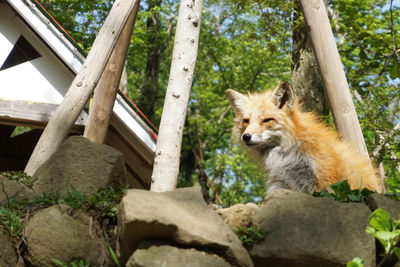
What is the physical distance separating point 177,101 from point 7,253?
7.27ft

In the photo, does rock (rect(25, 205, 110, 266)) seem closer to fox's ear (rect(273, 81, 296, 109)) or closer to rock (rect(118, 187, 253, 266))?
rock (rect(118, 187, 253, 266))

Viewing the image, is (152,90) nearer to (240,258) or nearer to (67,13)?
(67,13)

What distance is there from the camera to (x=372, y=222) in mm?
2572

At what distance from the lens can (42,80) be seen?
24.2 ft

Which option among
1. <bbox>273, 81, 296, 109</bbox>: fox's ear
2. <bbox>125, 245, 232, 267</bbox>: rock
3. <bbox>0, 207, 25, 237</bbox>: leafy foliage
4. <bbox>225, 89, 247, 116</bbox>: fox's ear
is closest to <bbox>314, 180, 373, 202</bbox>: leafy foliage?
<bbox>125, 245, 232, 267</bbox>: rock

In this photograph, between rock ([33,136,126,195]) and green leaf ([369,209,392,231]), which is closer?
green leaf ([369,209,392,231])

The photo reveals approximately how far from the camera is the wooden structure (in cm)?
670

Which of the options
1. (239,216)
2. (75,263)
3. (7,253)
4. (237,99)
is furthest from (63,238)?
(237,99)

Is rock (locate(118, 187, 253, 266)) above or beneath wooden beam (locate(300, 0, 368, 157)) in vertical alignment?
beneath

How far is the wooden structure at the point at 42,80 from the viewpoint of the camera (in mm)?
6695

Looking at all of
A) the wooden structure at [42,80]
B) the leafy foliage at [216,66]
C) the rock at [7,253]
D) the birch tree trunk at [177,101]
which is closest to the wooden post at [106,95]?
the wooden structure at [42,80]

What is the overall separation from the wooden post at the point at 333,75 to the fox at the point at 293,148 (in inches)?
5.7

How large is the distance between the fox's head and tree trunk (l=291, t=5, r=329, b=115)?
4.91 feet

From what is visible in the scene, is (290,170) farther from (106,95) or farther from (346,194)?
(106,95)
